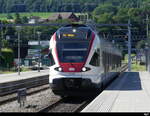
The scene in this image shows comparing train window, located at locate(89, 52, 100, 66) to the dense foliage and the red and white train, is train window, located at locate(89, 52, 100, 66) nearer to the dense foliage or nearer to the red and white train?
the red and white train

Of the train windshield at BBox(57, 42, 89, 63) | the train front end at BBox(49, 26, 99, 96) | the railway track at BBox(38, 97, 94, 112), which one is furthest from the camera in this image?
the train windshield at BBox(57, 42, 89, 63)

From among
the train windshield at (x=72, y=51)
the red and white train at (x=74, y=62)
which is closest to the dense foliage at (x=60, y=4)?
the red and white train at (x=74, y=62)

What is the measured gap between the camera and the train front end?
2048cm

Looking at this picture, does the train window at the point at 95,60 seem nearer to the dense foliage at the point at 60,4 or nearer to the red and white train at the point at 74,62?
the red and white train at the point at 74,62

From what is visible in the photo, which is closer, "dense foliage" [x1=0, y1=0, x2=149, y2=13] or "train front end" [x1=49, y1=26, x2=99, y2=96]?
"train front end" [x1=49, y1=26, x2=99, y2=96]

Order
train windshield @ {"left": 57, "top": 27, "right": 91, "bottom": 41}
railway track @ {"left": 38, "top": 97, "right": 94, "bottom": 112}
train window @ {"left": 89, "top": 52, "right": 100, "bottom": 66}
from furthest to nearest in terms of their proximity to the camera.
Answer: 1. train windshield @ {"left": 57, "top": 27, "right": 91, "bottom": 41}
2. train window @ {"left": 89, "top": 52, "right": 100, "bottom": 66}
3. railway track @ {"left": 38, "top": 97, "right": 94, "bottom": 112}

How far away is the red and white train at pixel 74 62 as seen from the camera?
20500mm

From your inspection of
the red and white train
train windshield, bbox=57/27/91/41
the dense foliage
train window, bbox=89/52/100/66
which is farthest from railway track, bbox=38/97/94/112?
the dense foliage

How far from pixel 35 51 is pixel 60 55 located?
73521 millimetres

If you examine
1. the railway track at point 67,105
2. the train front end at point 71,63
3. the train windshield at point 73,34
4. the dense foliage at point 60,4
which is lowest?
the railway track at point 67,105

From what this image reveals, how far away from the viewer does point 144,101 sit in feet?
59.9

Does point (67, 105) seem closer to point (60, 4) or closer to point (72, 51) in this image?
point (72, 51)

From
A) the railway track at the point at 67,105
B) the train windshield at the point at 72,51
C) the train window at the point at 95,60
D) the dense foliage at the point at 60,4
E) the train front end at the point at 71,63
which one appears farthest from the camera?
the dense foliage at the point at 60,4

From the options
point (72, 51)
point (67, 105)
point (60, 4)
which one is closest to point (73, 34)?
point (72, 51)
